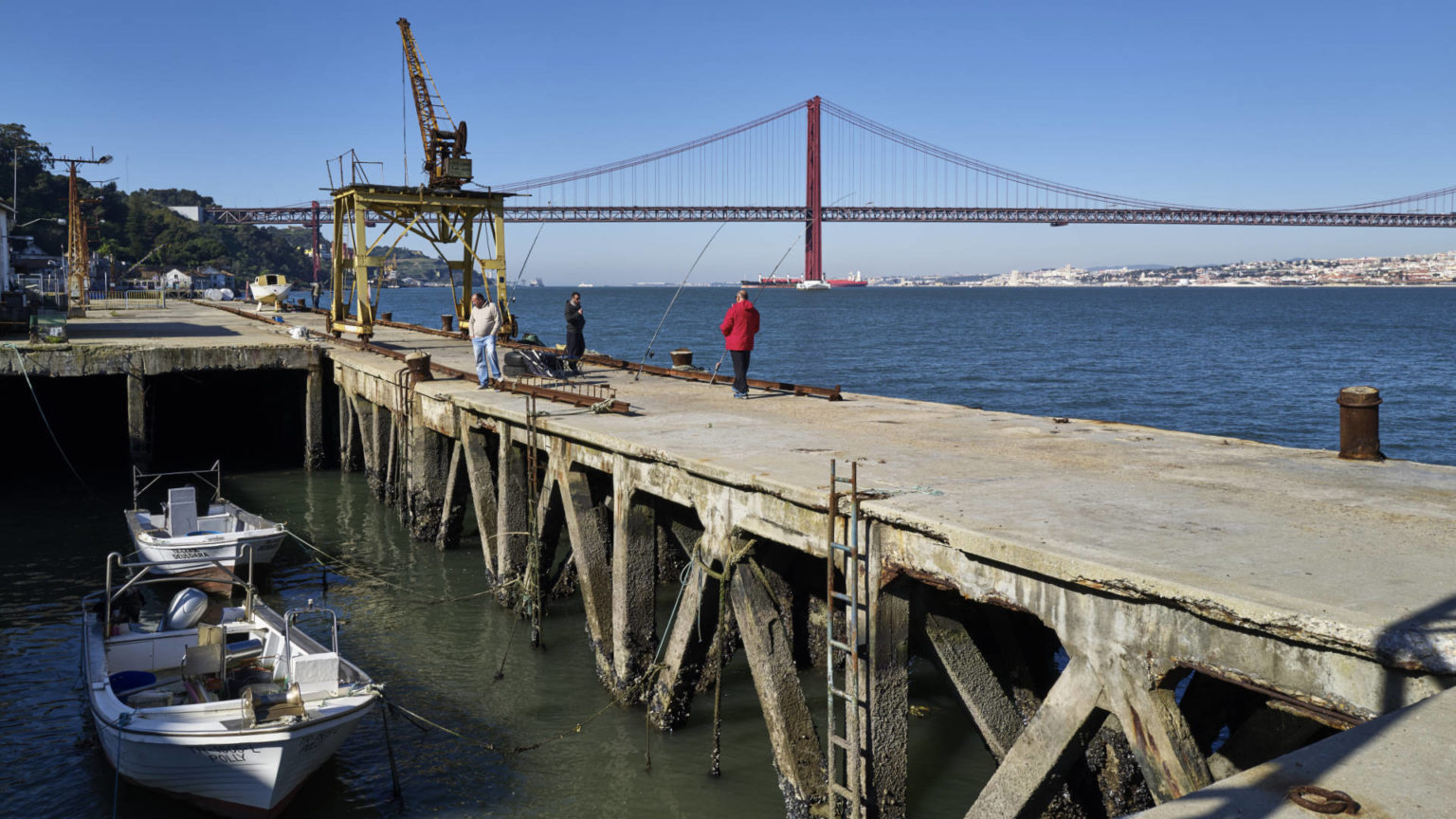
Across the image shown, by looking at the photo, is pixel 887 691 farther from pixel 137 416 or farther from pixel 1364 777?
pixel 137 416

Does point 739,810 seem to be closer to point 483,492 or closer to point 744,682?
point 744,682

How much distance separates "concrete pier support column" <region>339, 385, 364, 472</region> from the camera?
24.0 meters

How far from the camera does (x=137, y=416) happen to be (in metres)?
21.6

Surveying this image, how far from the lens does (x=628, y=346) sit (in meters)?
61.0

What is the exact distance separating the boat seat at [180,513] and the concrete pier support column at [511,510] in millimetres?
5089

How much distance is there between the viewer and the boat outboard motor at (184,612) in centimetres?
1130

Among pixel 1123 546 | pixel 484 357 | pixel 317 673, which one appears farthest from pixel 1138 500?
pixel 484 357

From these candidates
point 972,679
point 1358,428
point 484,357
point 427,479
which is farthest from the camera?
point 427,479

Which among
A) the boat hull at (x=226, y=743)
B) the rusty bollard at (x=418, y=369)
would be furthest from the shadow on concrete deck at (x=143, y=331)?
the boat hull at (x=226, y=743)

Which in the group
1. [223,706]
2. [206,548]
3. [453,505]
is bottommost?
[223,706]

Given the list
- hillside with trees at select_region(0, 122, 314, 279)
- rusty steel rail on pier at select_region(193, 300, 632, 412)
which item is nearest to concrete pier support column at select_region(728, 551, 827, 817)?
rusty steel rail on pier at select_region(193, 300, 632, 412)

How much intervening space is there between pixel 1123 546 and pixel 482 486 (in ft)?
33.9

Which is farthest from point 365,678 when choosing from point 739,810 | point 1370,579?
point 1370,579

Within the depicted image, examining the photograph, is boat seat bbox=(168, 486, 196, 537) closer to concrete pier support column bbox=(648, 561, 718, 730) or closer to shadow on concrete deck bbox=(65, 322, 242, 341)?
concrete pier support column bbox=(648, 561, 718, 730)
